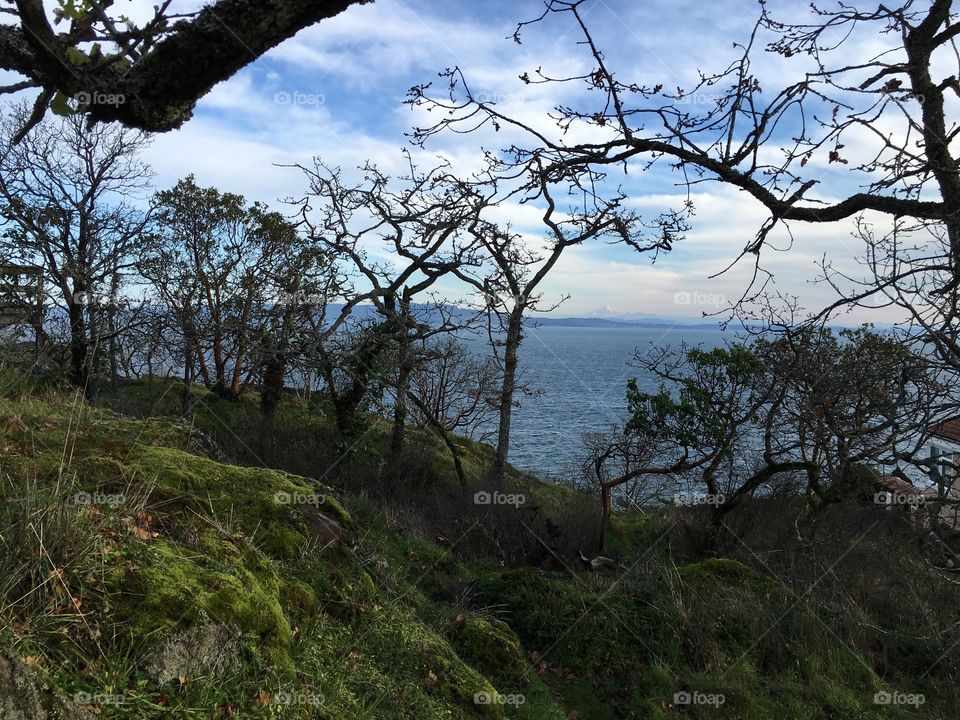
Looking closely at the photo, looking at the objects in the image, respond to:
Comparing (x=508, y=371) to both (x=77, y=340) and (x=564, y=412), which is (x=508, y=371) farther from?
(x=564, y=412)

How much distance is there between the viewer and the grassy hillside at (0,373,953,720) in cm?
256

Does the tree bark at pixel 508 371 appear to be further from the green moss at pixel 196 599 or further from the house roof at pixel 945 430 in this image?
the green moss at pixel 196 599

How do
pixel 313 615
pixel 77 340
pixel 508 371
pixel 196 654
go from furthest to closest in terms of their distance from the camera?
pixel 77 340
pixel 508 371
pixel 313 615
pixel 196 654

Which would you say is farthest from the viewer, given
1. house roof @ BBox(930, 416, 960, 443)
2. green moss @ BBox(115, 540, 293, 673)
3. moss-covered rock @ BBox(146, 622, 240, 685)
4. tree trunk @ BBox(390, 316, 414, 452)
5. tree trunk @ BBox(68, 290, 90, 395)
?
tree trunk @ BBox(68, 290, 90, 395)

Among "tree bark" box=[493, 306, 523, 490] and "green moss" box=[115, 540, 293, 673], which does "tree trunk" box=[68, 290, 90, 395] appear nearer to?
"tree bark" box=[493, 306, 523, 490]

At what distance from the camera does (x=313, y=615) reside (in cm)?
362

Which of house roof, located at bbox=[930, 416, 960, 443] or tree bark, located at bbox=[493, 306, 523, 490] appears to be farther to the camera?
tree bark, located at bbox=[493, 306, 523, 490]

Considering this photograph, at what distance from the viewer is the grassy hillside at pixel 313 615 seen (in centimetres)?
256

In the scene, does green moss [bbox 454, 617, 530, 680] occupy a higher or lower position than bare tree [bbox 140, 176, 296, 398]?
lower

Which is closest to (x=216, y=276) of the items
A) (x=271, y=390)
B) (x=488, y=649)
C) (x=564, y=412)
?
(x=271, y=390)

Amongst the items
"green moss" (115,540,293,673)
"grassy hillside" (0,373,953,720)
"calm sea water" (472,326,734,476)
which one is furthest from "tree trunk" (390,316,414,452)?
"green moss" (115,540,293,673)

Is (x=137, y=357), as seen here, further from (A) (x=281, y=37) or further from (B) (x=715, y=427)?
(A) (x=281, y=37)

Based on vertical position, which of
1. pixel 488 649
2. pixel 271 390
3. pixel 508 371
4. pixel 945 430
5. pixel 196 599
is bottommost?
pixel 488 649

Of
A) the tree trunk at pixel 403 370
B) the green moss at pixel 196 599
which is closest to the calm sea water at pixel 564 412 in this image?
the tree trunk at pixel 403 370
